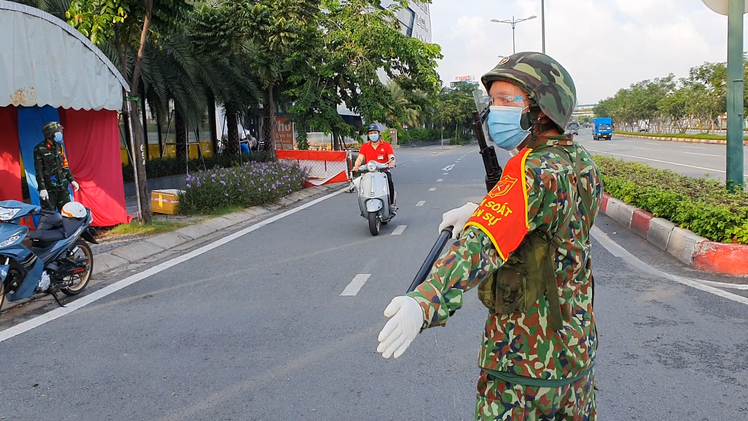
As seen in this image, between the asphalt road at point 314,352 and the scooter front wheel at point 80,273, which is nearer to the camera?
the asphalt road at point 314,352

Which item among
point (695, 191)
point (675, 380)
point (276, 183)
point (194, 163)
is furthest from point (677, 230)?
point (194, 163)

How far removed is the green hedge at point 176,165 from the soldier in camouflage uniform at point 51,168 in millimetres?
6236

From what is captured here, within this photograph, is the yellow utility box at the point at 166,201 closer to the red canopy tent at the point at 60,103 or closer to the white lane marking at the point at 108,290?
the red canopy tent at the point at 60,103

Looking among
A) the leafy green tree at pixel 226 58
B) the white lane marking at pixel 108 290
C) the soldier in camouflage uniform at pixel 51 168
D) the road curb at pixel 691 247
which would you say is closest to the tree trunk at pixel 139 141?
the soldier in camouflage uniform at pixel 51 168

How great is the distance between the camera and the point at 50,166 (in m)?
8.85

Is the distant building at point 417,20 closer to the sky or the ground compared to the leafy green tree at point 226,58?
closer to the sky

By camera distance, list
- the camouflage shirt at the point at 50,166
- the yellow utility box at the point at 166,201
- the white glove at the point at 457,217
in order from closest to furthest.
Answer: the white glove at the point at 457,217 < the camouflage shirt at the point at 50,166 < the yellow utility box at the point at 166,201

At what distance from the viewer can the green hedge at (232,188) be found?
1171 cm

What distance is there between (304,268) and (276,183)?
259 inches

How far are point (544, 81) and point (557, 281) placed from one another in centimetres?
60

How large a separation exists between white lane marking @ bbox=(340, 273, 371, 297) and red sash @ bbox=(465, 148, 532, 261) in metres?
4.47

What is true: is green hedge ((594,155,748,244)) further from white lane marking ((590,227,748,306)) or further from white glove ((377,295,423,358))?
white glove ((377,295,423,358))

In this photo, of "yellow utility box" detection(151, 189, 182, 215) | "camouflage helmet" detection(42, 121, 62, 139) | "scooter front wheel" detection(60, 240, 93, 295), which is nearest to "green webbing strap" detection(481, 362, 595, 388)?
"scooter front wheel" detection(60, 240, 93, 295)

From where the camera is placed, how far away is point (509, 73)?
6.26 ft
